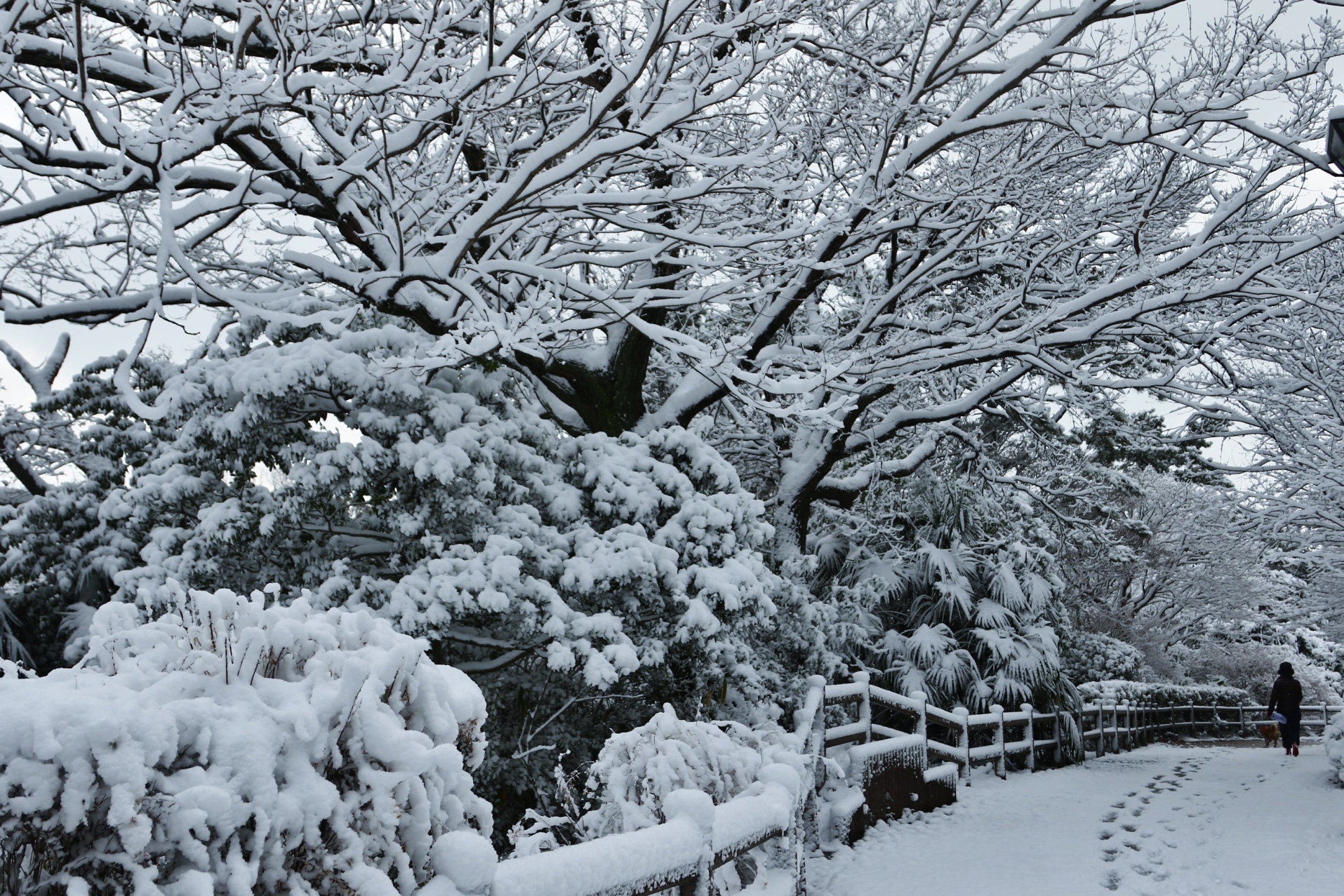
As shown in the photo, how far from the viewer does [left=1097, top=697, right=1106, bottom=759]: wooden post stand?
17906mm

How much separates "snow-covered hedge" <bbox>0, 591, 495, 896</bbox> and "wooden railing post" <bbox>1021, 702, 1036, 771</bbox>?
1290cm

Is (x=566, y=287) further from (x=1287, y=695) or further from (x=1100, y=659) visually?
(x=1100, y=659)

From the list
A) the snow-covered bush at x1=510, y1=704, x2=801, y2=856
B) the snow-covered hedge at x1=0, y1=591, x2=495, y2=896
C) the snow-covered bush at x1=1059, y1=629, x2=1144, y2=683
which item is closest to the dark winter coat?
the snow-covered bush at x1=1059, y1=629, x2=1144, y2=683

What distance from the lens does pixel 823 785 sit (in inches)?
323

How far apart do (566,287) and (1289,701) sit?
15.3 m

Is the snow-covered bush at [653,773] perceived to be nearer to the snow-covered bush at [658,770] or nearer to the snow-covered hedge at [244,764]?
the snow-covered bush at [658,770]

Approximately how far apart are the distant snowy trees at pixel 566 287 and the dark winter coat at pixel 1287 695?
7032mm

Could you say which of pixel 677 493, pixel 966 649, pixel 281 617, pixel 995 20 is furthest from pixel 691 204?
pixel 966 649

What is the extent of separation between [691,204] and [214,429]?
4.47 metres

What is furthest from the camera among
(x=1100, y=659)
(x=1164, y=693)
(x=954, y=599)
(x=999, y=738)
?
(x=1164, y=693)

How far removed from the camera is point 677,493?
25.6 ft

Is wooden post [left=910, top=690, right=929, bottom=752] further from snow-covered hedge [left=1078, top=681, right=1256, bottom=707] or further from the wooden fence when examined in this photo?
snow-covered hedge [left=1078, top=681, right=1256, bottom=707]

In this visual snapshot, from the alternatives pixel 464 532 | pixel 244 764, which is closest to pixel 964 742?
pixel 464 532

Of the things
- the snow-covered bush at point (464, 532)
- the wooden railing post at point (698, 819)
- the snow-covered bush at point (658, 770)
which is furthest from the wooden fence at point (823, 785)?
the snow-covered bush at point (464, 532)
